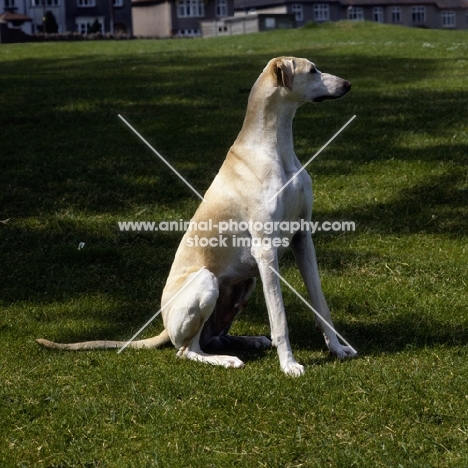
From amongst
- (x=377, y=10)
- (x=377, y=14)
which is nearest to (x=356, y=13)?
(x=377, y=14)

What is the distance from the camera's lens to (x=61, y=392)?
208 inches

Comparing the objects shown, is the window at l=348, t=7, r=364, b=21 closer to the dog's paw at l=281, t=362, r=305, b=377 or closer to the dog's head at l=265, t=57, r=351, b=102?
the dog's head at l=265, t=57, r=351, b=102

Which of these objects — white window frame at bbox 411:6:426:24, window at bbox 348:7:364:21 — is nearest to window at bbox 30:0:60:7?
window at bbox 348:7:364:21

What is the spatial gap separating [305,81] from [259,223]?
2.99ft

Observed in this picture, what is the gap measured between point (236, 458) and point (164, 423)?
0.56m

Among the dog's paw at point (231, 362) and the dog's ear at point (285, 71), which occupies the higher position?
the dog's ear at point (285, 71)

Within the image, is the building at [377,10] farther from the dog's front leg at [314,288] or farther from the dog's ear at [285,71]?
the dog's ear at [285,71]

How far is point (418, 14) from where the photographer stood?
295 ft

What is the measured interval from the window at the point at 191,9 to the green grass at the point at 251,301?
70.3 m

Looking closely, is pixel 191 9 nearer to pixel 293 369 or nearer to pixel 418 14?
pixel 418 14

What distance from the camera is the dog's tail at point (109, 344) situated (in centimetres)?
600

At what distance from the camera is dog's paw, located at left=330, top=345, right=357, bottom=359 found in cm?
568

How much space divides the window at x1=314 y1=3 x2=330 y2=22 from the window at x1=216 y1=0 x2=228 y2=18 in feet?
30.9

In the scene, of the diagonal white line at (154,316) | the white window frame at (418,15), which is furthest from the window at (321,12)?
the diagonal white line at (154,316)
